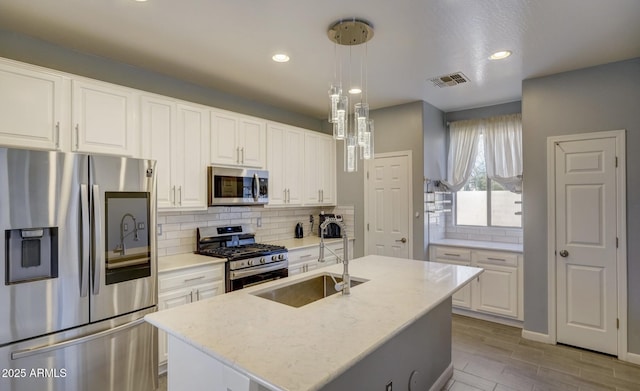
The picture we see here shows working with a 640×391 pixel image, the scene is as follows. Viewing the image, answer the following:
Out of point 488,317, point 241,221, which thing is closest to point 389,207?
point 488,317

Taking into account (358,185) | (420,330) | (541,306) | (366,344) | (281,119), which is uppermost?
(281,119)

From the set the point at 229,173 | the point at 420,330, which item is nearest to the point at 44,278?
the point at 229,173

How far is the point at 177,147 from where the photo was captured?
3.01 meters

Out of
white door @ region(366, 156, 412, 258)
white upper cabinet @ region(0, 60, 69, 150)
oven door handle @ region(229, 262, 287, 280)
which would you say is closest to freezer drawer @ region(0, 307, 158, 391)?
oven door handle @ region(229, 262, 287, 280)

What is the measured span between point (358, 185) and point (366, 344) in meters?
3.50

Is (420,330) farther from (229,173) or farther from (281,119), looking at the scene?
(281,119)

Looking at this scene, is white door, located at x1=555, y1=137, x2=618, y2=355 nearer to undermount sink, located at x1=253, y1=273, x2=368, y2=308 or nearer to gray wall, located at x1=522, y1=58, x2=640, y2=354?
gray wall, located at x1=522, y1=58, x2=640, y2=354

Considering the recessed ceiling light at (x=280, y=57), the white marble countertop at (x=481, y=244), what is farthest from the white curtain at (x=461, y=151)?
the recessed ceiling light at (x=280, y=57)

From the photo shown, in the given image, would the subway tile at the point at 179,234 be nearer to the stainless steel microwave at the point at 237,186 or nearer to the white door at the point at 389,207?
the stainless steel microwave at the point at 237,186

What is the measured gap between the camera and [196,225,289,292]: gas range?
3.09m

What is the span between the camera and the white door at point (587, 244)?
2.98 metres

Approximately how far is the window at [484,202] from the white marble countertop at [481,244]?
29 centimetres

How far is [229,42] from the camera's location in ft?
8.39

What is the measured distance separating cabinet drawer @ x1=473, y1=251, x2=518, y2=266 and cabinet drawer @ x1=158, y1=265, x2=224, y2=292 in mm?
3004
